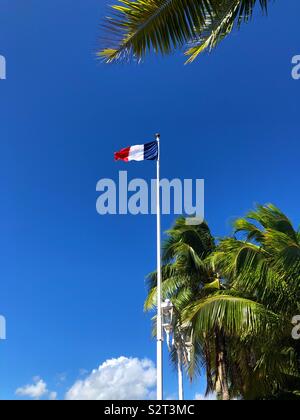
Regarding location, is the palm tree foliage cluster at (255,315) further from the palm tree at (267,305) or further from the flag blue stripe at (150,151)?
the flag blue stripe at (150,151)

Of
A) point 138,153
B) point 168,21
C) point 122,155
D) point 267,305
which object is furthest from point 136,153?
point 168,21

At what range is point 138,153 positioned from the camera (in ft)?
65.6

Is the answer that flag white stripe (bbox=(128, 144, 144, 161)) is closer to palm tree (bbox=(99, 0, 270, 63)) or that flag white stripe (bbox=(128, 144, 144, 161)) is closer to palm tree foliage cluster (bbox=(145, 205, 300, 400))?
palm tree foliage cluster (bbox=(145, 205, 300, 400))

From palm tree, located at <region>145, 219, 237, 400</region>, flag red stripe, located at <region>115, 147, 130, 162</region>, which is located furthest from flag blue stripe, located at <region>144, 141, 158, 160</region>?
palm tree, located at <region>145, 219, 237, 400</region>

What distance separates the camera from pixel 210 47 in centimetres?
812

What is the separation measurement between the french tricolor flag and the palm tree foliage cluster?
459 cm

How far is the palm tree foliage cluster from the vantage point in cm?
1444

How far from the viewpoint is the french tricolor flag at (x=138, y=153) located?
1991 cm

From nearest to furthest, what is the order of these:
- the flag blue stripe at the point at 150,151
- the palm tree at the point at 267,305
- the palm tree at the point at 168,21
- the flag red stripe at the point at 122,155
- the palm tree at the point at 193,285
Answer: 1. the palm tree at the point at 168,21
2. the palm tree at the point at 267,305
3. the palm tree at the point at 193,285
4. the flag red stripe at the point at 122,155
5. the flag blue stripe at the point at 150,151

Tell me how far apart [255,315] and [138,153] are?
27.9 feet

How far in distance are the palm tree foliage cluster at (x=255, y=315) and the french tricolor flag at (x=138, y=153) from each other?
459 cm

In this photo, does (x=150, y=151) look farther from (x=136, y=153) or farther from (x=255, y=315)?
(x=255, y=315)

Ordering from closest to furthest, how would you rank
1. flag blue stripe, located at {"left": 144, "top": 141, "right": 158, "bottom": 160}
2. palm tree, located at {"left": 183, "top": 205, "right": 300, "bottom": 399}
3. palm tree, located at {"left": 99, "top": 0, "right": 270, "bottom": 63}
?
palm tree, located at {"left": 99, "top": 0, "right": 270, "bottom": 63}, palm tree, located at {"left": 183, "top": 205, "right": 300, "bottom": 399}, flag blue stripe, located at {"left": 144, "top": 141, "right": 158, "bottom": 160}

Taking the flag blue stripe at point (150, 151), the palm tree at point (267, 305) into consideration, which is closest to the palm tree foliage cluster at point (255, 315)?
the palm tree at point (267, 305)
